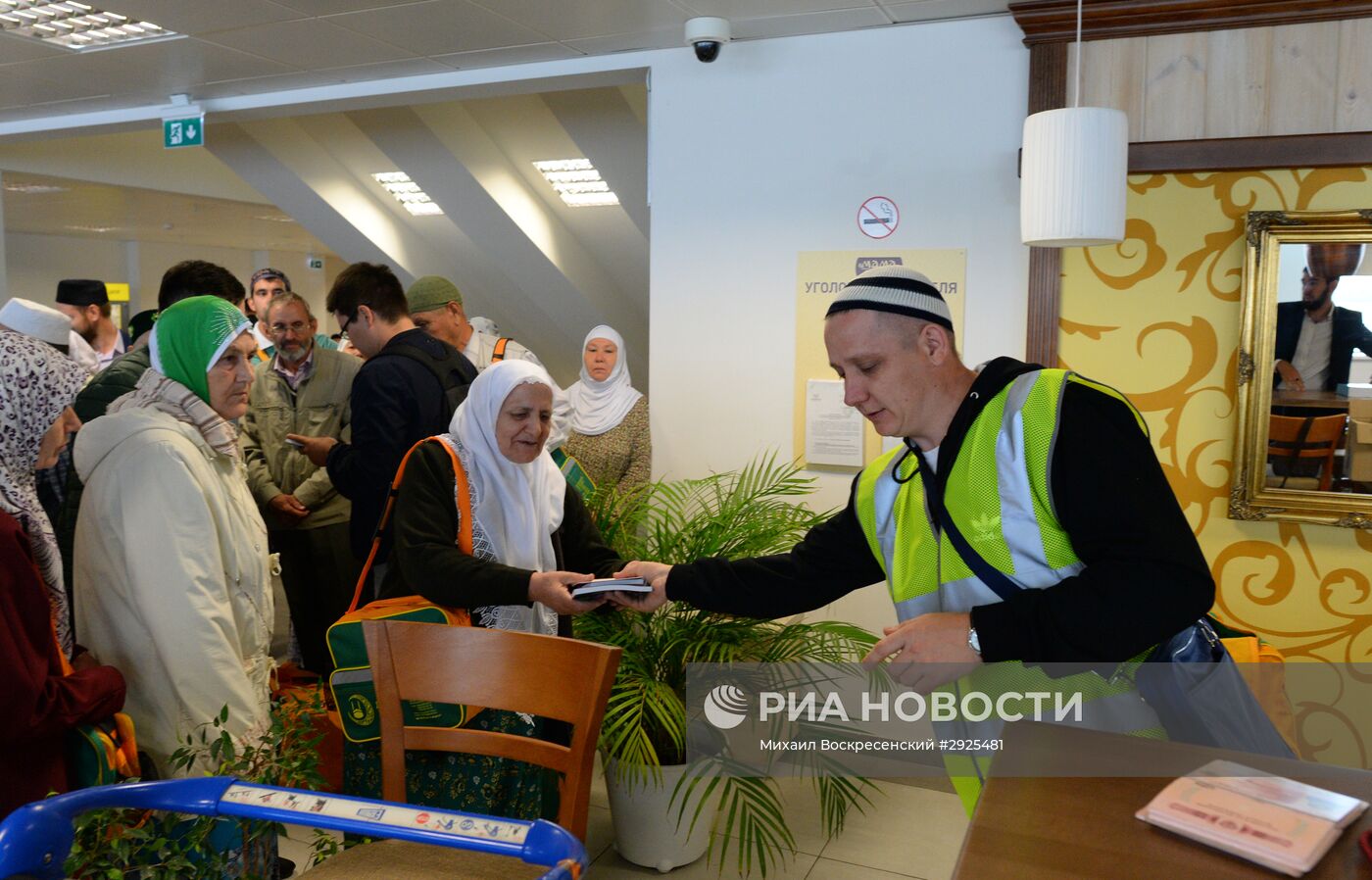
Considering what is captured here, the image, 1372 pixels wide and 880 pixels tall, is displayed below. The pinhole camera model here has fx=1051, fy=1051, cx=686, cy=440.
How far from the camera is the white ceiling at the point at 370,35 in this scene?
3.71m

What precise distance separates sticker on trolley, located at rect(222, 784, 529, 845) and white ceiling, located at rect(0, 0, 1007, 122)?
3.02 metres

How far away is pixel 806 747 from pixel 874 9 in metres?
2.50

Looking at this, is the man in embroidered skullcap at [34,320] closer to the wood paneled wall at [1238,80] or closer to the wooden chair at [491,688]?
the wooden chair at [491,688]

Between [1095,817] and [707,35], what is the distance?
11.0 ft

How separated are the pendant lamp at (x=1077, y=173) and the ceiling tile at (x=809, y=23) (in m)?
0.94

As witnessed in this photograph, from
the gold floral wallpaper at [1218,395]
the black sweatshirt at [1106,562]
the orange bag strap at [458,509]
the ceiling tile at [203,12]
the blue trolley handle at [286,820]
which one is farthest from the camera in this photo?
the ceiling tile at [203,12]

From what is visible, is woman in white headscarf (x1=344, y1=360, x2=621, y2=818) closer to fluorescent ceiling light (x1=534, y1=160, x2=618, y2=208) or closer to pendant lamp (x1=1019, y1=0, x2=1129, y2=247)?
pendant lamp (x1=1019, y1=0, x2=1129, y2=247)

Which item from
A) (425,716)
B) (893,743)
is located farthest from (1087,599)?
(893,743)

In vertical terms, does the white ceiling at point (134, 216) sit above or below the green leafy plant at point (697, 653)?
above

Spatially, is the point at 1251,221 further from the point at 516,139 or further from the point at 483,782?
the point at 516,139

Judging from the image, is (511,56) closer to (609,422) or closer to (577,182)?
(609,422)

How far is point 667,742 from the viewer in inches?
120

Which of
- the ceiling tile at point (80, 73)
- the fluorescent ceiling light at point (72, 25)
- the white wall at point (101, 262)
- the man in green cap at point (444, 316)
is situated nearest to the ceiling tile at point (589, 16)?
the man in green cap at point (444, 316)

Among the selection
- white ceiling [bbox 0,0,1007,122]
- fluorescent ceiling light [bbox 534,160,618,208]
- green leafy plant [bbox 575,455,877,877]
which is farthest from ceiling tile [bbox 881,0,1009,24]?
fluorescent ceiling light [bbox 534,160,618,208]
